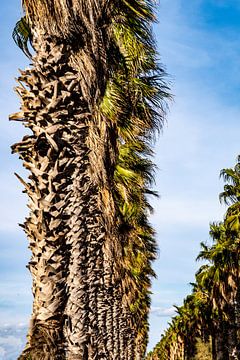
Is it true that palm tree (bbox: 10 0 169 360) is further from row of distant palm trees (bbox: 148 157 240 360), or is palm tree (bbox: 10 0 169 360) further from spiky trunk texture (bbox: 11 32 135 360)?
row of distant palm trees (bbox: 148 157 240 360)

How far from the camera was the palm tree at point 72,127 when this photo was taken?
488cm

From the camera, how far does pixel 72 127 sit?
5.82m

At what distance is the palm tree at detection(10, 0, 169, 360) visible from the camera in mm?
4879

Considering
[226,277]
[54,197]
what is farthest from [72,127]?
[226,277]

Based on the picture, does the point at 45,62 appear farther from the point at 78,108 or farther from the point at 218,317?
the point at 218,317

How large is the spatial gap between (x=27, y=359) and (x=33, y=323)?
389 mm

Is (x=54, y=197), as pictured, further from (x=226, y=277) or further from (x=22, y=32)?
(x=226, y=277)

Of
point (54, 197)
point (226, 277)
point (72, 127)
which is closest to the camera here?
→ point (54, 197)

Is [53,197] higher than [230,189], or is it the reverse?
[230,189]

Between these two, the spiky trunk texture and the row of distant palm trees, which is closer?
the spiky trunk texture

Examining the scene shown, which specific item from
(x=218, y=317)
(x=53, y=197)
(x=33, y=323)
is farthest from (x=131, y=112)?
(x=218, y=317)

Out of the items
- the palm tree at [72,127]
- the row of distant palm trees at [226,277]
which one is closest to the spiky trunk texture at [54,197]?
the palm tree at [72,127]

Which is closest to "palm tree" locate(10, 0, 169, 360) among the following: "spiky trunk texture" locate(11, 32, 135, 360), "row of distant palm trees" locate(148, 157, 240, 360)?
"spiky trunk texture" locate(11, 32, 135, 360)

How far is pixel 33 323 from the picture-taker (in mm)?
4652
